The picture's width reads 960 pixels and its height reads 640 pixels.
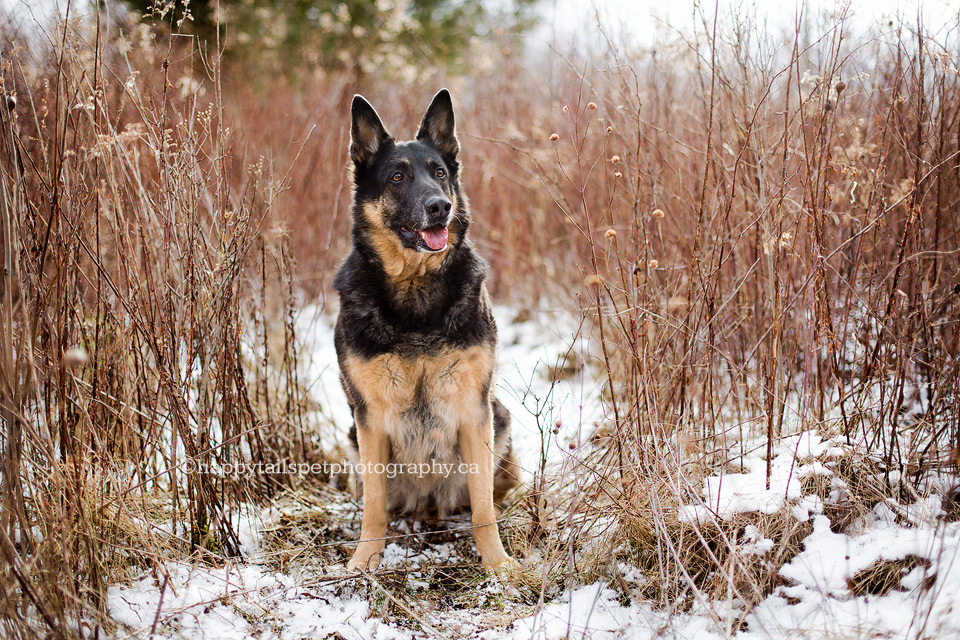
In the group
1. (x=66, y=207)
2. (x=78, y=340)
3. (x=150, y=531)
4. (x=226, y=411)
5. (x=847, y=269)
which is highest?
(x=66, y=207)

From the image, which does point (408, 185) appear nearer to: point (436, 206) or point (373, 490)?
point (436, 206)

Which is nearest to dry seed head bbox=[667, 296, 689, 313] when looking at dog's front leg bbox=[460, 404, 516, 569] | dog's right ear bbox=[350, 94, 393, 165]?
dog's front leg bbox=[460, 404, 516, 569]

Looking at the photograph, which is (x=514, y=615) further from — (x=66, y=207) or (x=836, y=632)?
(x=66, y=207)

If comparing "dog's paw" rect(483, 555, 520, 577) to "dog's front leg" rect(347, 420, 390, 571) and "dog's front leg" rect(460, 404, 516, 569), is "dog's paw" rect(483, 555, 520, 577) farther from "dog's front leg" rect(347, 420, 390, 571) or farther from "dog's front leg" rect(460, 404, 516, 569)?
"dog's front leg" rect(347, 420, 390, 571)

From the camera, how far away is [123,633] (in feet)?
7.04

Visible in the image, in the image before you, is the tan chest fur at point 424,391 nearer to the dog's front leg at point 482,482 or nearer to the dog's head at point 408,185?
the dog's front leg at point 482,482

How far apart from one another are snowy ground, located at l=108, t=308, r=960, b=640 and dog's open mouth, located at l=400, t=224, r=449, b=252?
→ 34.8 inches

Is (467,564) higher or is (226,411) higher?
(226,411)

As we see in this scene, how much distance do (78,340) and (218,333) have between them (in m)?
0.53

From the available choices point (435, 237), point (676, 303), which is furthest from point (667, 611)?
point (435, 237)

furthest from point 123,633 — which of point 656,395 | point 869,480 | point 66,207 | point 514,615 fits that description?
point 869,480

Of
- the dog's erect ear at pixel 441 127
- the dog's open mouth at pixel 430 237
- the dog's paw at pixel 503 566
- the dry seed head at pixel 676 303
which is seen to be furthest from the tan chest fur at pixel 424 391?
the dog's erect ear at pixel 441 127

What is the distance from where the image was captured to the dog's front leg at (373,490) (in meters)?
2.99

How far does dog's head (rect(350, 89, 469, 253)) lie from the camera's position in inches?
116
